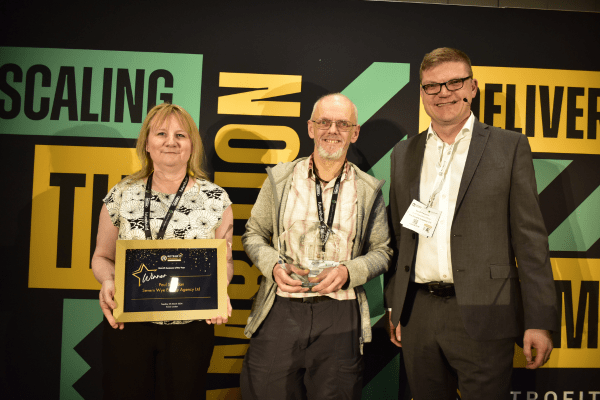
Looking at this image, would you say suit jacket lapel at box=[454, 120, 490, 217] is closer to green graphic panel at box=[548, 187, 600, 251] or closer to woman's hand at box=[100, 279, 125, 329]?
green graphic panel at box=[548, 187, 600, 251]

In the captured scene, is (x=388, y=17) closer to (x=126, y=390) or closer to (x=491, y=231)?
(x=491, y=231)

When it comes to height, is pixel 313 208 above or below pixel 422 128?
below

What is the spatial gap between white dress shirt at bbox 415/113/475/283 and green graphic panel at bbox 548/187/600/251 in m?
1.46

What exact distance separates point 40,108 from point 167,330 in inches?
82.5

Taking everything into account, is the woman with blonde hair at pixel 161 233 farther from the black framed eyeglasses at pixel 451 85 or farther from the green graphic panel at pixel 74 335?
the black framed eyeglasses at pixel 451 85

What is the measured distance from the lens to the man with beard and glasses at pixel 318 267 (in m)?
2.00

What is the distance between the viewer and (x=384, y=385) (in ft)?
9.20

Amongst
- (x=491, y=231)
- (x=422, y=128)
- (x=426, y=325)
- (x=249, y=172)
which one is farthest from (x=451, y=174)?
(x=249, y=172)

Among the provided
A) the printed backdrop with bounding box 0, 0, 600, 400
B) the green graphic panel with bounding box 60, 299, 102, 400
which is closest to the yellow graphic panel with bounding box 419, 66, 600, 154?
the printed backdrop with bounding box 0, 0, 600, 400

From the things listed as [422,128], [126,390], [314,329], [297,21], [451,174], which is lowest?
[126,390]

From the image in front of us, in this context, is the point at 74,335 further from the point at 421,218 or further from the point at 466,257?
the point at 466,257

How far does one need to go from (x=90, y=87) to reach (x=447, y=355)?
298cm

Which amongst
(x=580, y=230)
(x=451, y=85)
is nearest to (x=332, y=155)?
(x=451, y=85)

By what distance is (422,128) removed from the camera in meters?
2.86
